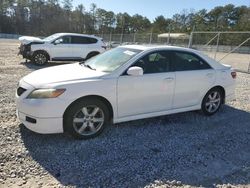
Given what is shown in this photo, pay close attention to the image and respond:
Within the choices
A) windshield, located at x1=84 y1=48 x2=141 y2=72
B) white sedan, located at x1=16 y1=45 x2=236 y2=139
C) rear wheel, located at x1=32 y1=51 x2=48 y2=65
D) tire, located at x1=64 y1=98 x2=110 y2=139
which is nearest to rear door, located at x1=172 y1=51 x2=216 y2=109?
white sedan, located at x1=16 y1=45 x2=236 y2=139

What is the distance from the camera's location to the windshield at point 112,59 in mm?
5201

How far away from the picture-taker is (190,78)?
231 inches

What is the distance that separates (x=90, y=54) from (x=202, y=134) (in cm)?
1060

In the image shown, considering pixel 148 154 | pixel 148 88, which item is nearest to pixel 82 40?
pixel 148 88

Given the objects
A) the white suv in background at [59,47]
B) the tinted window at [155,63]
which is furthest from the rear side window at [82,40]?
the tinted window at [155,63]

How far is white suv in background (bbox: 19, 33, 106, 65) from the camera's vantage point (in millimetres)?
13609

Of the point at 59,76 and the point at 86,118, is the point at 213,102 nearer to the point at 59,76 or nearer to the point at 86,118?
the point at 86,118

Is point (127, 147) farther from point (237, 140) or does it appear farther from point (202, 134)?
point (237, 140)

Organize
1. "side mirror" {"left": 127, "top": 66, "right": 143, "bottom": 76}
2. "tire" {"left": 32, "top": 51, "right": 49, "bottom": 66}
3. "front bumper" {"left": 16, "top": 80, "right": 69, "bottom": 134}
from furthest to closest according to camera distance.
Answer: "tire" {"left": 32, "top": 51, "right": 49, "bottom": 66} → "side mirror" {"left": 127, "top": 66, "right": 143, "bottom": 76} → "front bumper" {"left": 16, "top": 80, "right": 69, "bottom": 134}

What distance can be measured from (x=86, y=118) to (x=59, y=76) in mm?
830

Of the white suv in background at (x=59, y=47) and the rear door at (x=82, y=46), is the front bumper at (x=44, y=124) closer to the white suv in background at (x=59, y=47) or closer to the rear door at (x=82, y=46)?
the white suv in background at (x=59, y=47)

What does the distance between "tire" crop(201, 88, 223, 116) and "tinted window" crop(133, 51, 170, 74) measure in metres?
1.34

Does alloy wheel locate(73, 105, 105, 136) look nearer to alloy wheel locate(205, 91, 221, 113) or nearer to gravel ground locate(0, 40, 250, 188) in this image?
gravel ground locate(0, 40, 250, 188)

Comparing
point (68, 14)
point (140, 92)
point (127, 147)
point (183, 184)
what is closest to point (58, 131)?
point (127, 147)
